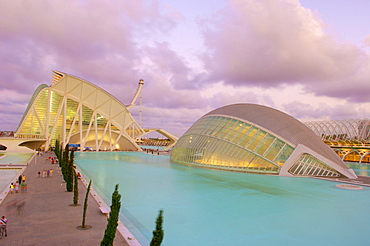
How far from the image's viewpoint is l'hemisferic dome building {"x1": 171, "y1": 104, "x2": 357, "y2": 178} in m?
28.5

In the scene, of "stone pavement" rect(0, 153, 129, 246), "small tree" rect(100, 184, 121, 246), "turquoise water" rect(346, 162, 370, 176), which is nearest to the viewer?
"small tree" rect(100, 184, 121, 246)

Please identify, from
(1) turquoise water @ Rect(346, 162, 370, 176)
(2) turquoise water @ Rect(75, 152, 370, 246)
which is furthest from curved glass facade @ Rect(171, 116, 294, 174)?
(1) turquoise water @ Rect(346, 162, 370, 176)

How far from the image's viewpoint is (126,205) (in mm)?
14781

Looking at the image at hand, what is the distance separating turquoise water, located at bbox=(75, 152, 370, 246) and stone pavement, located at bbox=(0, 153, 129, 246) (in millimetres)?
1501

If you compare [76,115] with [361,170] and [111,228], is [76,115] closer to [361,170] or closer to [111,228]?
[361,170]

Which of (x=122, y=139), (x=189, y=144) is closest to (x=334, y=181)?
(x=189, y=144)

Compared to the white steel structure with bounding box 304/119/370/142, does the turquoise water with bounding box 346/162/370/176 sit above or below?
below

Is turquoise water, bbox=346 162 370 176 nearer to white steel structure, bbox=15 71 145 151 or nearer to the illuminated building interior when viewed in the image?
the illuminated building interior

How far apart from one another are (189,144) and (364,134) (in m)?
59.7

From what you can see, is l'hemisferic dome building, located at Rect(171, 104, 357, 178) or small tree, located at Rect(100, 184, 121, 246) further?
l'hemisferic dome building, located at Rect(171, 104, 357, 178)

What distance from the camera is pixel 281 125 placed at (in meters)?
32.0

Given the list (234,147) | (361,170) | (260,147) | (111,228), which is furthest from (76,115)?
(111,228)

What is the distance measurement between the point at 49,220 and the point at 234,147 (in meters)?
23.2

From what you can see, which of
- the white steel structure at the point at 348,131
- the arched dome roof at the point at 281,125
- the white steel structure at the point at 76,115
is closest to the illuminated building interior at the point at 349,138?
the white steel structure at the point at 348,131
